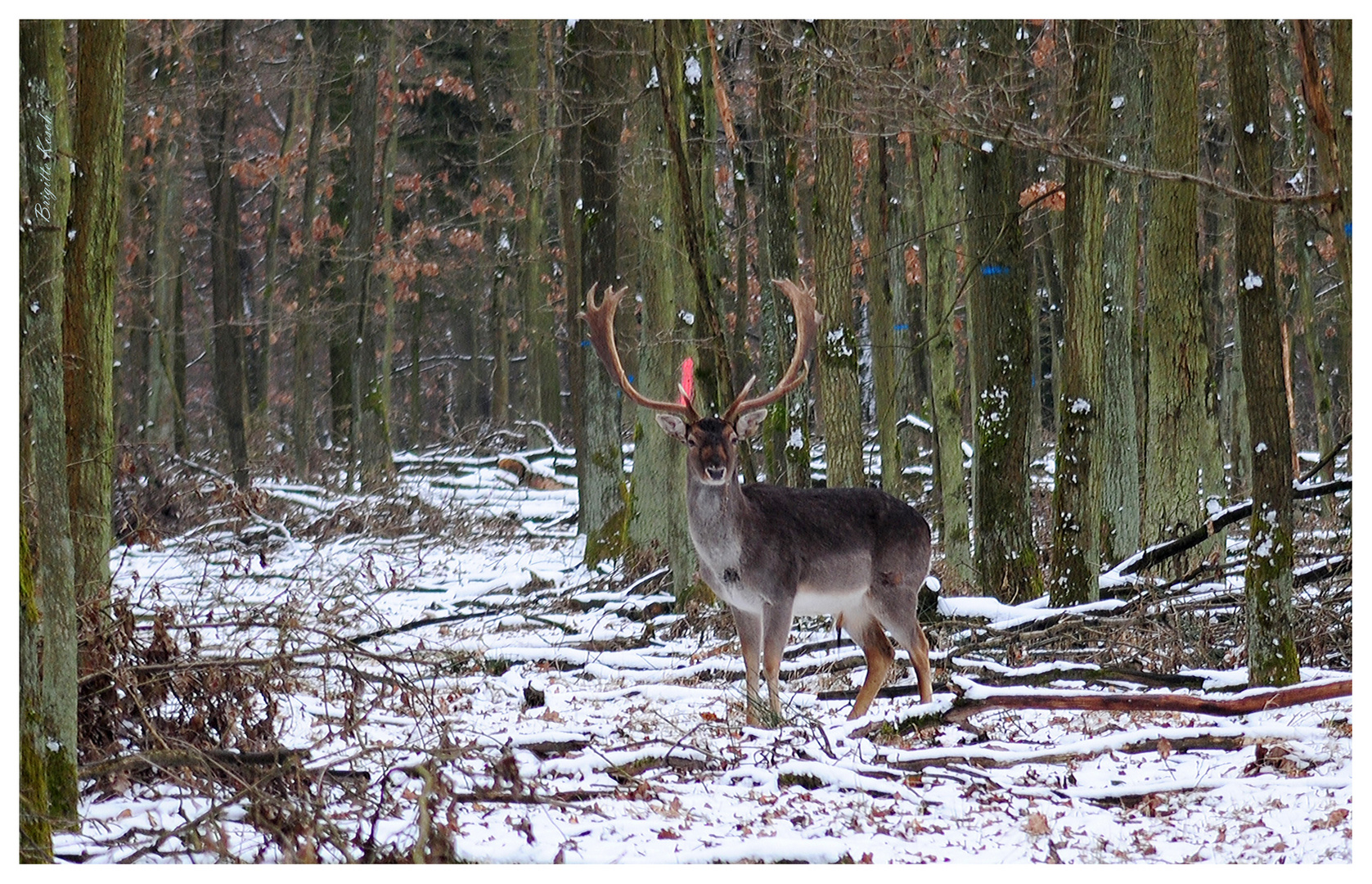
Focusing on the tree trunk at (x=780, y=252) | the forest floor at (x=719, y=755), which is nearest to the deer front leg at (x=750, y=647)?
the forest floor at (x=719, y=755)

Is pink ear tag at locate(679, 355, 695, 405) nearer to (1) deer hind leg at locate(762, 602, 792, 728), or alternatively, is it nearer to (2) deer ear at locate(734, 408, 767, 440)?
(2) deer ear at locate(734, 408, 767, 440)

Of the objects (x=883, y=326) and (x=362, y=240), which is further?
(x=362, y=240)

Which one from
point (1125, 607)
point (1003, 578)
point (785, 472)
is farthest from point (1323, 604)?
point (785, 472)

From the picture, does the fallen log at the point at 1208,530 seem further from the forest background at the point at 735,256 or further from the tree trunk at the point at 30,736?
the tree trunk at the point at 30,736

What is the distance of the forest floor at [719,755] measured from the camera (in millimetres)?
4867

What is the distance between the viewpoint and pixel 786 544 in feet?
24.5

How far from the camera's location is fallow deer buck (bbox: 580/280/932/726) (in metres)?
7.15

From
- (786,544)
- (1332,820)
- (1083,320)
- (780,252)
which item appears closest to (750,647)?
(786,544)

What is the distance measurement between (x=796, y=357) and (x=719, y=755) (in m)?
2.34

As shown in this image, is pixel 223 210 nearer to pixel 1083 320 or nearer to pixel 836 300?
pixel 836 300

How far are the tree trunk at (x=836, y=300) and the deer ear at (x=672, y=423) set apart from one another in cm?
280

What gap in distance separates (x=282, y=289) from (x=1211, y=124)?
17.1 meters

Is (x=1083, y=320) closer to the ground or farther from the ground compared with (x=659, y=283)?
closer to the ground
